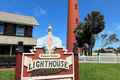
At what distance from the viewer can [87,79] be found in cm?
1773

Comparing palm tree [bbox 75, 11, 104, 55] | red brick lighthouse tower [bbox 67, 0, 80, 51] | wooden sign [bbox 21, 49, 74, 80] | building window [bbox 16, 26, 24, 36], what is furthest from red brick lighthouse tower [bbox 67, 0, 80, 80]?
wooden sign [bbox 21, 49, 74, 80]

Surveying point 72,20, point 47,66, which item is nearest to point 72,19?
point 72,20

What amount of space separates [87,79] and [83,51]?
3124cm

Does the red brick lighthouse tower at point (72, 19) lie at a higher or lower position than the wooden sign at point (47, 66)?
higher

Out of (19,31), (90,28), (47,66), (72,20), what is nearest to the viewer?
(47,66)

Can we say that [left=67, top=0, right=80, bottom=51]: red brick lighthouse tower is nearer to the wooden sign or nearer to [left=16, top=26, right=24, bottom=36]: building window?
[left=16, top=26, right=24, bottom=36]: building window

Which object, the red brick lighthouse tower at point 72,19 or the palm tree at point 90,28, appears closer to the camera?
the palm tree at point 90,28

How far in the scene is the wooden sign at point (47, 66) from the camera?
33.8ft

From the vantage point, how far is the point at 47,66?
1066cm

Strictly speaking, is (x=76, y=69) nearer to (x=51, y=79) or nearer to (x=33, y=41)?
(x=51, y=79)

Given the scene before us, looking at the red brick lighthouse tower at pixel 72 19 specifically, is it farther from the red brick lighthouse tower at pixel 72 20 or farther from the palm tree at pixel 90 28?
the palm tree at pixel 90 28

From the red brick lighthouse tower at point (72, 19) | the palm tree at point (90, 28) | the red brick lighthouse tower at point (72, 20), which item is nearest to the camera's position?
the palm tree at point (90, 28)

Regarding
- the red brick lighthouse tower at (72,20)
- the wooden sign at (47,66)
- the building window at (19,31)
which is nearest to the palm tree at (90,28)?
the red brick lighthouse tower at (72,20)

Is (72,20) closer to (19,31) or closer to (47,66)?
(19,31)
